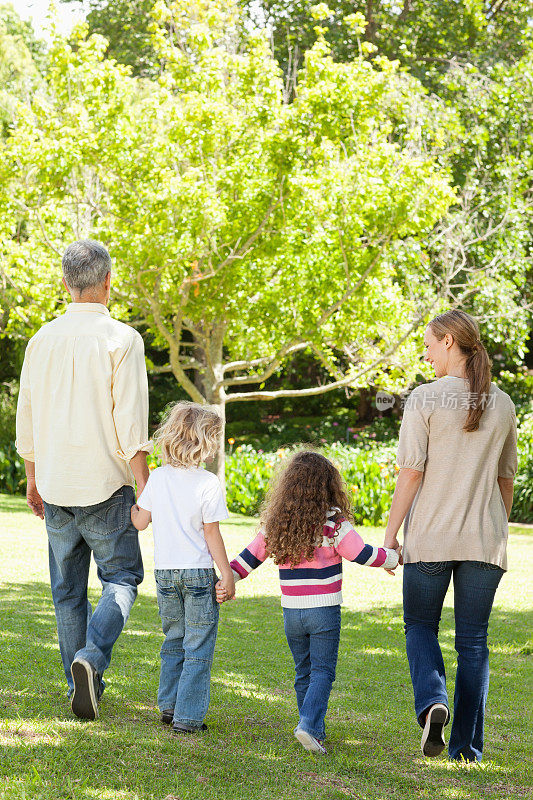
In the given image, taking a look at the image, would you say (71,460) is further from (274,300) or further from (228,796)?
(274,300)

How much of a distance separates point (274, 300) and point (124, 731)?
9.33 m

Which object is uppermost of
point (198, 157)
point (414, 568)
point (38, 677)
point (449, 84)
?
point (449, 84)

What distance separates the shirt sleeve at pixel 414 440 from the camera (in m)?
3.49

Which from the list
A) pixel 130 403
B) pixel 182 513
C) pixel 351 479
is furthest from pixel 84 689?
pixel 351 479

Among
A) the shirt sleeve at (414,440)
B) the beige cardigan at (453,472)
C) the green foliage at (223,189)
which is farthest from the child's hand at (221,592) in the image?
the green foliage at (223,189)

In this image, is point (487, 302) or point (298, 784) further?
point (487, 302)

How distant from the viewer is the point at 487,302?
16.7 meters

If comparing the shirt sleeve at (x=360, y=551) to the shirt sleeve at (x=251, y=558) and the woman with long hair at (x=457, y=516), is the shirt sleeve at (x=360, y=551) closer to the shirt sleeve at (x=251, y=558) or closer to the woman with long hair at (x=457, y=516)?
the woman with long hair at (x=457, y=516)

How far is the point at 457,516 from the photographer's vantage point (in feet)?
11.2

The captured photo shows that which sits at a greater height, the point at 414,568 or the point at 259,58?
the point at 259,58

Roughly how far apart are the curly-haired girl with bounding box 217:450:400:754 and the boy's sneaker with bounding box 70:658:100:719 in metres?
0.59

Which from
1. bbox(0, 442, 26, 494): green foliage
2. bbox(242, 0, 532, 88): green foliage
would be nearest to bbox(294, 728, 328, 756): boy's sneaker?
bbox(0, 442, 26, 494): green foliage

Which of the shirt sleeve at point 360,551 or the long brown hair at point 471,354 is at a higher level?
the long brown hair at point 471,354

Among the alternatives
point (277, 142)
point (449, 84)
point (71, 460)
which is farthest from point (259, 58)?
point (71, 460)
